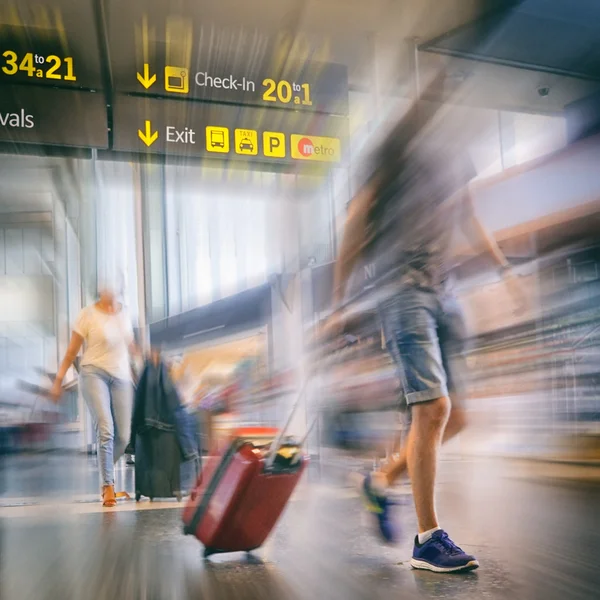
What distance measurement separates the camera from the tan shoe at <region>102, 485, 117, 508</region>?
2796mm

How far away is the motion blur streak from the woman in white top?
0.5 inches

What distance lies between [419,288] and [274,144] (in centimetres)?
135

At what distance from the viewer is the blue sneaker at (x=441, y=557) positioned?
5.12ft

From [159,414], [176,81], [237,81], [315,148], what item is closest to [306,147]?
[315,148]

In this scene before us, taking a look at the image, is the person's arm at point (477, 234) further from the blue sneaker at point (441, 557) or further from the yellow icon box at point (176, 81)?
the yellow icon box at point (176, 81)

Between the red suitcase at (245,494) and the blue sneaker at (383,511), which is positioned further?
the blue sneaker at (383,511)

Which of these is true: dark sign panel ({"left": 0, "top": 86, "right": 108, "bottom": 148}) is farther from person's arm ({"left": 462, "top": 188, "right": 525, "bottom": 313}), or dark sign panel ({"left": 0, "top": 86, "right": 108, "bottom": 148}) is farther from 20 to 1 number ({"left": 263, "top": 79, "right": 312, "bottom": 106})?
person's arm ({"left": 462, "top": 188, "right": 525, "bottom": 313})

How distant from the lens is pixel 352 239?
1831 mm

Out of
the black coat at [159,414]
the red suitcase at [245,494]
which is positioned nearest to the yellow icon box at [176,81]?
the black coat at [159,414]

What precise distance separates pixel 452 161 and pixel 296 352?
213cm

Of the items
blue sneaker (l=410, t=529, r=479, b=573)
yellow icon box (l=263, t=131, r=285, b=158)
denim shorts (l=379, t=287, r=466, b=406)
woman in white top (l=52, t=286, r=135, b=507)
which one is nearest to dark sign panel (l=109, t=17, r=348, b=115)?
yellow icon box (l=263, t=131, r=285, b=158)

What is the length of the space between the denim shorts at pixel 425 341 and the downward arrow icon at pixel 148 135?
4.25 ft

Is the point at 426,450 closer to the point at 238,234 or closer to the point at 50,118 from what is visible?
the point at 50,118

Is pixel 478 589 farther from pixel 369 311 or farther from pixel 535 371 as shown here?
pixel 535 371
